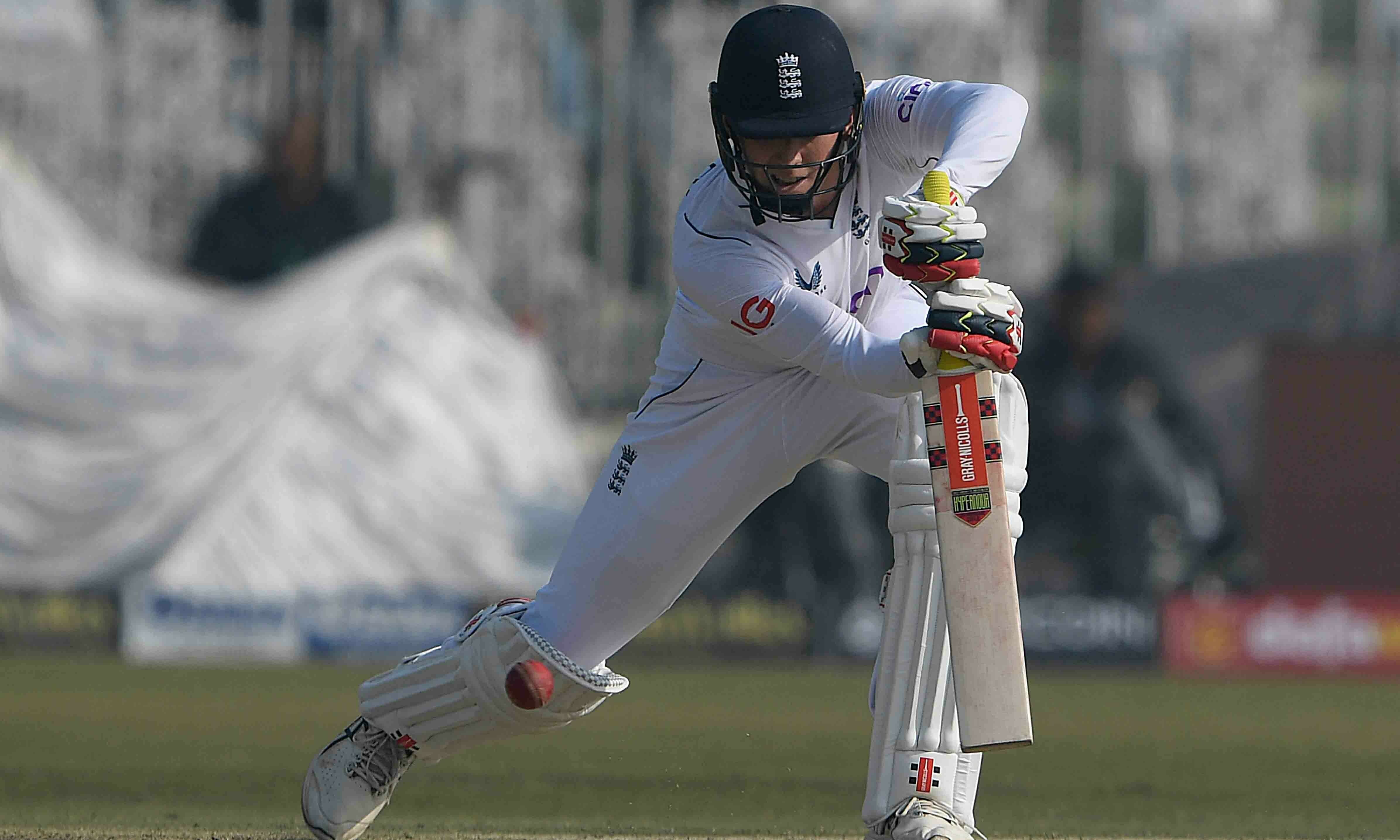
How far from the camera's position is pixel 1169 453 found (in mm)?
13383

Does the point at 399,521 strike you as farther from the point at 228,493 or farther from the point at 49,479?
the point at 49,479

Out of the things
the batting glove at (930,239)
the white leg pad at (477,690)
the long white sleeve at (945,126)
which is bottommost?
the white leg pad at (477,690)

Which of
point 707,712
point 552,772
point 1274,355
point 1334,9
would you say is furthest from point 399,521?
point 1334,9

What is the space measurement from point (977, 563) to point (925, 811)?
435mm

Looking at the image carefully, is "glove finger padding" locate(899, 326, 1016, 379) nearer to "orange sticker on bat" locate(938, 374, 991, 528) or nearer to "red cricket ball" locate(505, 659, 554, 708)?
"orange sticker on bat" locate(938, 374, 991, 528)

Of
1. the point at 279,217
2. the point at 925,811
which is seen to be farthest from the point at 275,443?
the point at 925,811

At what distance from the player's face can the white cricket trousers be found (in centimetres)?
37

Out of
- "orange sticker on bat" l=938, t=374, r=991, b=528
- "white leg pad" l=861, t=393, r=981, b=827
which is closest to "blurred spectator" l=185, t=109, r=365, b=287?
"white leg pad" l=861, t=393, r=981, b=827

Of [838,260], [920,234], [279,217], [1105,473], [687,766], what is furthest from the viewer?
[279,217]

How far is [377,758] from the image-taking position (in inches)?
160

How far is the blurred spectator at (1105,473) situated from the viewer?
521 inches

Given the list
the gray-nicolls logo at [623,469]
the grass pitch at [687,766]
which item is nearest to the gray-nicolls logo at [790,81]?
the gray-nicolls logo at [623,469]

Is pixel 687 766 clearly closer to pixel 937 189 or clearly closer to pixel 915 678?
pixel 915 678

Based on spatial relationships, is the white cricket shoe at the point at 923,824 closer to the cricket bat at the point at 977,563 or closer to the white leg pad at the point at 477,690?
the cricket bat at the point at 977,563
